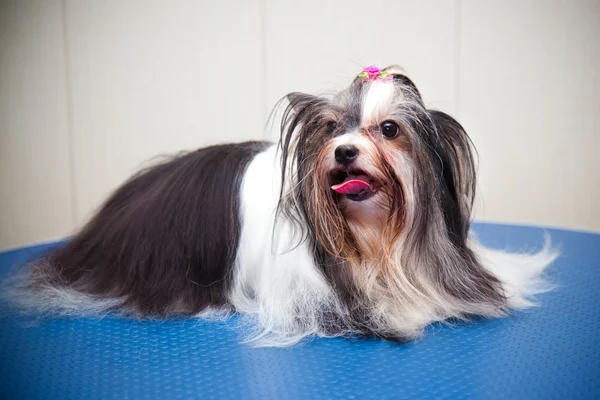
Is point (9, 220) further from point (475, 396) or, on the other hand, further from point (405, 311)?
point (475, 396)

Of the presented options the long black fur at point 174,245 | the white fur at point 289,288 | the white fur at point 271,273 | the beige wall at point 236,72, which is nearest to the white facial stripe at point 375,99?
the white fur at point 289,288

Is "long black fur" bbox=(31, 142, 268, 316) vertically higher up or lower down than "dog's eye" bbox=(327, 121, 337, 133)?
lower down

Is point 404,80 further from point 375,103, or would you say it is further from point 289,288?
point 289,288

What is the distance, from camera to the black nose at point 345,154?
5.80 feet

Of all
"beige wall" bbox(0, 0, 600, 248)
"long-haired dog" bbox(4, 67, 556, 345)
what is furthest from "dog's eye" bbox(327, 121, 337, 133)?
"beige wall" bbox(0, 0, 600, 248)

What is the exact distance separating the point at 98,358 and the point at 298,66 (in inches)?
104

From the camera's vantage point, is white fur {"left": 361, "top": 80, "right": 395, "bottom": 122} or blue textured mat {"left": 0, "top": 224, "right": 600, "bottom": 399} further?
white fur {"left": 361, "top": 80, "right": 395, "bottom": 122}

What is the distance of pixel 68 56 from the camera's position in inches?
151

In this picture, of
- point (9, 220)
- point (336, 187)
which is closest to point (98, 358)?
point (336, 187)

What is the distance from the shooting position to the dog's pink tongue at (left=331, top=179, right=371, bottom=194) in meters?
1.82

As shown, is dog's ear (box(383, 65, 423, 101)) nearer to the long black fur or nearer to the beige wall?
the long black fur

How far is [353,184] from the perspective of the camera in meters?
1.82

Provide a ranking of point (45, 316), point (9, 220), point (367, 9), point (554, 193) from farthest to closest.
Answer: point (554, 193) < point (367, 9) < point (9, 220) < point (45, 316)

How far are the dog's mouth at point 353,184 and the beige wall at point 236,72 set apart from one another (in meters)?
2.06
